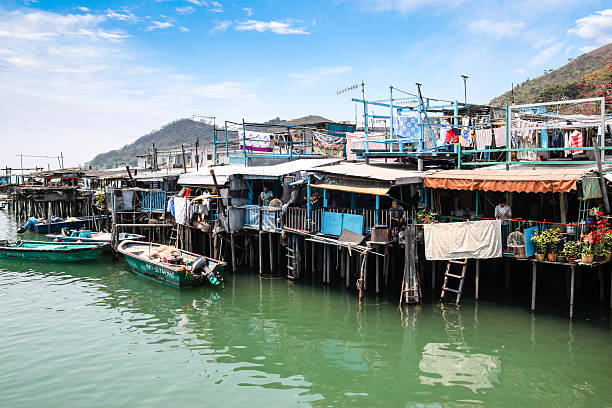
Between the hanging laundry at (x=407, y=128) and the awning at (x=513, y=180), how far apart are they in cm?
272

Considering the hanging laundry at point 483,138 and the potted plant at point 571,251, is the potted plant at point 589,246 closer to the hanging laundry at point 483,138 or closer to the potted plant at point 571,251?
the potted plant at point 571,251

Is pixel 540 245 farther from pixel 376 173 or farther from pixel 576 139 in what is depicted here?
pixel 376 173

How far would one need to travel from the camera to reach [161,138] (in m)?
138

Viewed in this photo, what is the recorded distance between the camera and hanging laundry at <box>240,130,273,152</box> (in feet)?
80.0

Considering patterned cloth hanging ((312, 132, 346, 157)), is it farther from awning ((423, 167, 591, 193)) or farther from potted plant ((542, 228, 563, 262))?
potted plant ((542, 228, 563, 262))

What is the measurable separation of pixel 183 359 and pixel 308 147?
17802 millimetres

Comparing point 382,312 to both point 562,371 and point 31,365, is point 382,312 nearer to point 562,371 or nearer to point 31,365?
point 562,371

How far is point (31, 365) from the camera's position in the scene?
38.2 ft

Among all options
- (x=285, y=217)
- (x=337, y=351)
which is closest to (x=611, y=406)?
(x=337, y=351)

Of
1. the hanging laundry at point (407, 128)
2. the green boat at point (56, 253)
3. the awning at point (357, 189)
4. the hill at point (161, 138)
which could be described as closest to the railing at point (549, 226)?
the awning at point (357, 189)

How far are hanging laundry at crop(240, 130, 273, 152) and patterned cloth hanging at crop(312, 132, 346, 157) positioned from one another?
8.26 ft

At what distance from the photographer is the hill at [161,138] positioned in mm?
128625

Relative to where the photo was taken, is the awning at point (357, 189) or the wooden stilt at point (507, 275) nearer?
the awning at point (357, 189)

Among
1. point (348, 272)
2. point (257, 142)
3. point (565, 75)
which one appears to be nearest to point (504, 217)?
point (348, 272)
